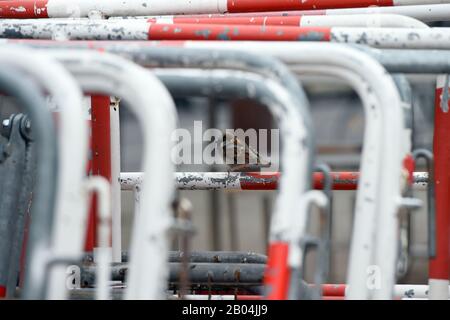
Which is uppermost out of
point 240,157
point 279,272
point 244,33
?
point 240,157

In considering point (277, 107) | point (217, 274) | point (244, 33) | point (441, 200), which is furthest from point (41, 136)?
point (217, 274)

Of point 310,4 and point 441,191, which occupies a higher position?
point 310,4

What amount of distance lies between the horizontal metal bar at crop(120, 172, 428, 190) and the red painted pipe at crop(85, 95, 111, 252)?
0.44m

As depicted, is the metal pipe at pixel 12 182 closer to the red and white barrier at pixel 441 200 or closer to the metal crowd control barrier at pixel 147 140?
the metal crowd control barrier at pixel 147 140

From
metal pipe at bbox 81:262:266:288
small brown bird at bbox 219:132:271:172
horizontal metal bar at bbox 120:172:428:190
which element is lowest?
metal pipe at bbox 81:262:266:288

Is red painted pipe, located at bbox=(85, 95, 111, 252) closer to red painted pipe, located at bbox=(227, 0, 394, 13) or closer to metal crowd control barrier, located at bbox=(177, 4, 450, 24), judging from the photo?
metal crowd control barrier, located at bbox=(177, 4, 450, 24)

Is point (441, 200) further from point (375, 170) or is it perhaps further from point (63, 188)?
point (63, 188)

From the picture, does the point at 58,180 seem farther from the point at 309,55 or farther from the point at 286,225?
the point at 309,55

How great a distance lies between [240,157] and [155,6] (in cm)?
109

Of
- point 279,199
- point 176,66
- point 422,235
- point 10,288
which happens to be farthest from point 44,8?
point 422,235

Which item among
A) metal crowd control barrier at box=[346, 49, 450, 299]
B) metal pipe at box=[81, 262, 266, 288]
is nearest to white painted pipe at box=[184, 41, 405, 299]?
metal crowd control barrier at box=[346, 49, 450, 299]

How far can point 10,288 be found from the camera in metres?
2.46

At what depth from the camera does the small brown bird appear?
418cm

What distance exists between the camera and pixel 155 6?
3.33 m
